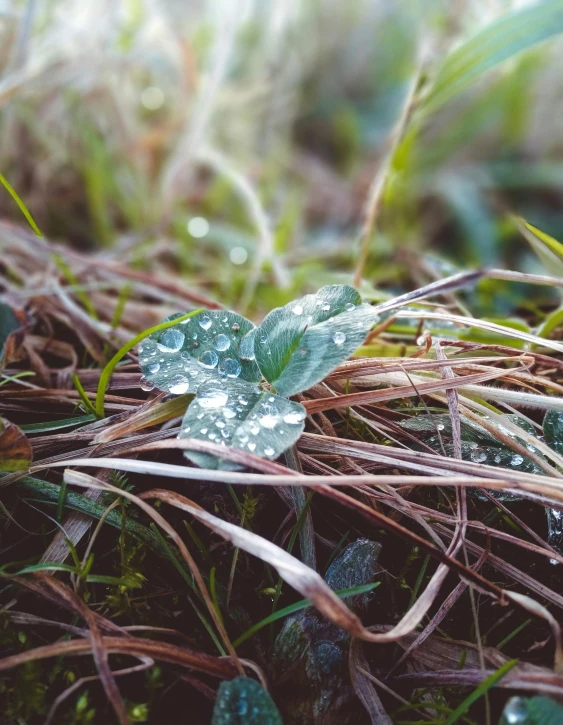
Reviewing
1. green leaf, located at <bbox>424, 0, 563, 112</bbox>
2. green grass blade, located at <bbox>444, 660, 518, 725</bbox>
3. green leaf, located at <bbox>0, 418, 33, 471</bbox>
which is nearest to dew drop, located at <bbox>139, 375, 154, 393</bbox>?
green leaf, located at <bbox>0, 418, 33, 471</bbox>

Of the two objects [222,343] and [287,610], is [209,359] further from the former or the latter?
[287,610]

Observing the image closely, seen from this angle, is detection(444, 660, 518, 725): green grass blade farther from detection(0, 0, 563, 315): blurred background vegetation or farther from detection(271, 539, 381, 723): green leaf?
detection(0, 0, 563, 315): blurred background vegetation

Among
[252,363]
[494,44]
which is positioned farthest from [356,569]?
[494,44]

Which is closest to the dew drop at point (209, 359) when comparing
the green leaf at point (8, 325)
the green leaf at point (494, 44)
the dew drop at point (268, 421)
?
the dew drop at point (268, 421)

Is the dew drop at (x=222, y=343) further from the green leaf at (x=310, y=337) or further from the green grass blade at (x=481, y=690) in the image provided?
the green grass blade at (x=481, y=690)

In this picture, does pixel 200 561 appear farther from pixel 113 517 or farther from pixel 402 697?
pixel 402 697

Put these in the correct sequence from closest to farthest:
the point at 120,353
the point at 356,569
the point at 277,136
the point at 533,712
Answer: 1. the point at 533,712
2. the point at 356,569
3. the point at 120,353
4. the point at 277,136

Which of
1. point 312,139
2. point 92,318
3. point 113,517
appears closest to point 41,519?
point 113,517
